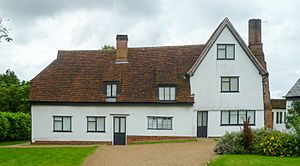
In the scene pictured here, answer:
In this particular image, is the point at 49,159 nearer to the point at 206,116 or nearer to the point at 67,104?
the point at 67,104

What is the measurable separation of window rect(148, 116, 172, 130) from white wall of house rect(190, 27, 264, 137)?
3340 millimetres

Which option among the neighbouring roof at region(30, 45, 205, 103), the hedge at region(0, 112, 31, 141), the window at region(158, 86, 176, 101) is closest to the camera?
the window at region(158, 86, 176, 101)

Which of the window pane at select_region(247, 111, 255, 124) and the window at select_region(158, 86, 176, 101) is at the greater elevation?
the window at select_region(158, 86, 176, 101)

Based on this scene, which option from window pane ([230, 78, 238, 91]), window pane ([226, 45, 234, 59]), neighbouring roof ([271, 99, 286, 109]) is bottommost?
neighbouring roof ([271, 99, 286, 109])

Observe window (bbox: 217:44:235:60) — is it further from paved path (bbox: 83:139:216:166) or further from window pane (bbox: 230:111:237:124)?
paved path (bbox: 83:139:216:166)

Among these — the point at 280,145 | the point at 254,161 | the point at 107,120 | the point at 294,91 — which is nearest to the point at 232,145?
the point at 280,145

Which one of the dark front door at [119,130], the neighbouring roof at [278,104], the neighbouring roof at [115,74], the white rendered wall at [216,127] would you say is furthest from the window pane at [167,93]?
the neighbouring roof at [278,104]

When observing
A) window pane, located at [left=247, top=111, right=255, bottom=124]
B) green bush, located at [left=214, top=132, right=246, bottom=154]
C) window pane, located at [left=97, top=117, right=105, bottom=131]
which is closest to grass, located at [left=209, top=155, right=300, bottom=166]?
green bush, located at [left=214, top=132, right=246, bottom=154]

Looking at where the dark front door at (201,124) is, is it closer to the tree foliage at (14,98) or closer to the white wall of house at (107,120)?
the white wall of house at (107,120)

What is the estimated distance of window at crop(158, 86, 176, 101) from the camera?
3550cm

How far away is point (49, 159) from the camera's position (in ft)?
68.8

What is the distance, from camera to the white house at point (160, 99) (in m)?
35.7

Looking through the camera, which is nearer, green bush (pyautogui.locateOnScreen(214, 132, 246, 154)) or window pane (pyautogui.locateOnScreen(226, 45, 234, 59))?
green bush (pyautogui.locateOnScreen(214, 132, 246, 154))

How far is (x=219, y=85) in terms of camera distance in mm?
36656
